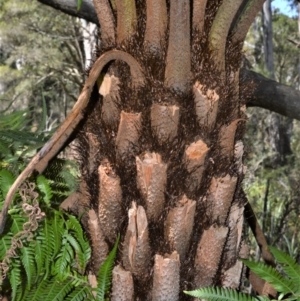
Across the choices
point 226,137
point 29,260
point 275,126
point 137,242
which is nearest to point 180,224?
point 137,242

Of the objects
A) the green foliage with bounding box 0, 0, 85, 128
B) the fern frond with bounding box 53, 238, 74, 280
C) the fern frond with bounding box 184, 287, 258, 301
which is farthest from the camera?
the green foliage with bounding box 0, 0, 85, 128

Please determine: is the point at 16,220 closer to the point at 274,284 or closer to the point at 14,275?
the point at 14,275

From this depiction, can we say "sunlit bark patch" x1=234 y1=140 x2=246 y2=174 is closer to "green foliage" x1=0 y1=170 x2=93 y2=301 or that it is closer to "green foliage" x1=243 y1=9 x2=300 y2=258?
"green foliage" x1=0 y1=170 x2=93 y2=301

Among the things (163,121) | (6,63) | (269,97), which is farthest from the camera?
(6,63)

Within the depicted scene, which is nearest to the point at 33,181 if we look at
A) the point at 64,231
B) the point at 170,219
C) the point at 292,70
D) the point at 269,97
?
the point at 64,231

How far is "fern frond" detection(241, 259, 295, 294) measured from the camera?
35.5 inches

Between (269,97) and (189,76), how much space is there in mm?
1283

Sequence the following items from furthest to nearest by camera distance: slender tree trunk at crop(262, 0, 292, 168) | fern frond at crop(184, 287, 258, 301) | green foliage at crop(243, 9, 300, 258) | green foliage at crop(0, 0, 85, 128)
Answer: slender tree trunk at crop(262, 0, 292, 168) → green foliage at crop(0, 0, 85, 128) → green foliage at crop(243, 9, 300, 258) → fern frond at crop(184, 287, 258, 301)

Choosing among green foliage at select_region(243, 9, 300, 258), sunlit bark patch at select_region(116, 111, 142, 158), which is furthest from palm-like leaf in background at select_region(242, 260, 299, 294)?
green foliage at select_region(243, 9, 300, 258)

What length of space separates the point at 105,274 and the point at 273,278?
315mm

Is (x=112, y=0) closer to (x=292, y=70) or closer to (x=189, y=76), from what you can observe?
(x=189, y=76)

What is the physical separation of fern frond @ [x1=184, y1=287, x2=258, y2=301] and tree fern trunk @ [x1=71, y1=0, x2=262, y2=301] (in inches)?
2.5

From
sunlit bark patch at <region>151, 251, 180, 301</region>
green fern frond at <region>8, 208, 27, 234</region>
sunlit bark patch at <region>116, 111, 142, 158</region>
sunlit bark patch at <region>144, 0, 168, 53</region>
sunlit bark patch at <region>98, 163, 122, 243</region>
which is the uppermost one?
sunlit bark patch at <region>144, 0, 168, 53</region>

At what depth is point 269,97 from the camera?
212cm
